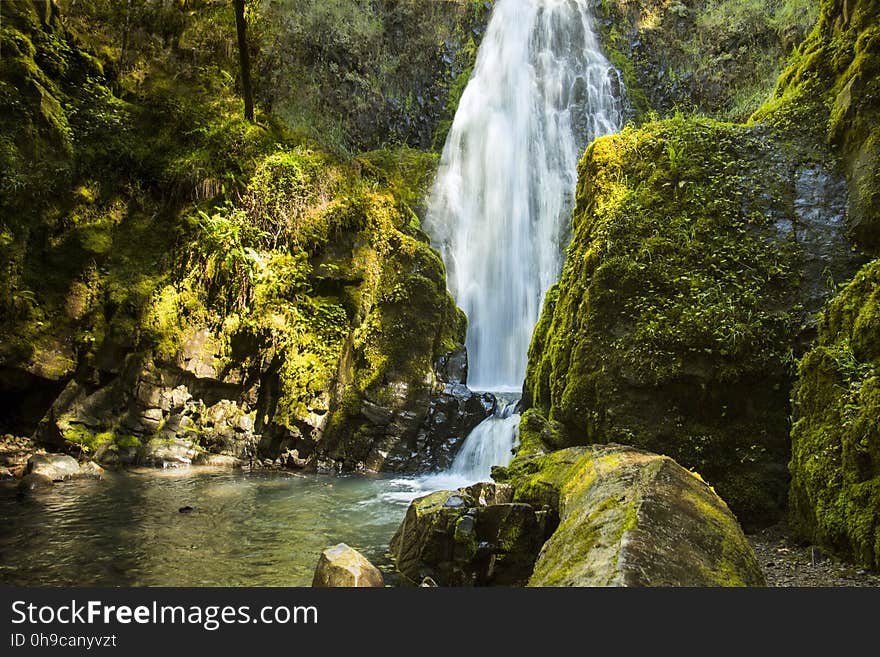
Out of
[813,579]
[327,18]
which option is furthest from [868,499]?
[327,18]

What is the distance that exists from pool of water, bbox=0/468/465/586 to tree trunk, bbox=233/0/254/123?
29.1 feet

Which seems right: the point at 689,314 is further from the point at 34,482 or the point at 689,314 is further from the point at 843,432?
the point at 34,482

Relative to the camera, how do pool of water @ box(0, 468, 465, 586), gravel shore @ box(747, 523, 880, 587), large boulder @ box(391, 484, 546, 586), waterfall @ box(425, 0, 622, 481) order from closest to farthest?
gravel shore @ box(747, 523, 880, 587) < large boulder @ box(391, 484, 546, 586) < pool of water @ box(0, 468, 465, 586) < waterfall @ box(425, 0, 622, 481)

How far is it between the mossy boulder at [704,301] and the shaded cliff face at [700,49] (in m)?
13.6

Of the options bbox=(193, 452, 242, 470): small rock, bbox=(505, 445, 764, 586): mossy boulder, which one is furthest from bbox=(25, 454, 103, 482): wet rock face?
bbox=(505, 445, 764, 586): mossy boulder

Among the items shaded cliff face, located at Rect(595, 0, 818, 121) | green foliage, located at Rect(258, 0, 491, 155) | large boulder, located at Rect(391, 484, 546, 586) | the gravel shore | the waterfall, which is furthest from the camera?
green foliage, located at Rect(258, 0, 491, 155)

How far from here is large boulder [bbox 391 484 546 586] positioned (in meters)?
4.74

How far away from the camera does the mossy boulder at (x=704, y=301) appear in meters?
5.69

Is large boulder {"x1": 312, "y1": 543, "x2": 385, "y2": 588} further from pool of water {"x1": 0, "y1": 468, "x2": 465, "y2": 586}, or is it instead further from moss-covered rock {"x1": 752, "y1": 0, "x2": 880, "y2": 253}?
moss-covered rock {"x1": 752, "y1": 0, "x2": 880, "y2": 253}

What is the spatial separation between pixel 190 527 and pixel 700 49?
948 inches

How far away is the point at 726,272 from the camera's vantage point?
628 cm

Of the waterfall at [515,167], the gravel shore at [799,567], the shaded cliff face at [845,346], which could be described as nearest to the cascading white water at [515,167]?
the waterfall at [515,167]

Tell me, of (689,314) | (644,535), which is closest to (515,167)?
(689,314)

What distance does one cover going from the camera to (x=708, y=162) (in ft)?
23.3
